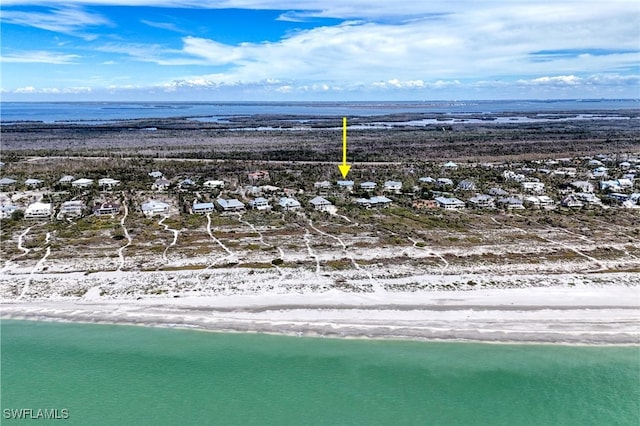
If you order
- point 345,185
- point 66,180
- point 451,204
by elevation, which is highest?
point 66,180

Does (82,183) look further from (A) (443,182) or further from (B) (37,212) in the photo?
(A) (443,182)

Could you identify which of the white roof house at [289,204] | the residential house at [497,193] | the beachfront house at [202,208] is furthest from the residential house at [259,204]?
the residential house at [497,193]

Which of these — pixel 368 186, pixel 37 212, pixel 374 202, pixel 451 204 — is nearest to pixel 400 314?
pixel 374 202

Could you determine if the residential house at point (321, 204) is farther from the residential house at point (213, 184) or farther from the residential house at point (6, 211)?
the residential house at point (6, 211)

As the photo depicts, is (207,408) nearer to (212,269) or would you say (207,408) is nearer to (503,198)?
(212,269)

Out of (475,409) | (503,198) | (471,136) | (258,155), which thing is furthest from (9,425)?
(471,136)
